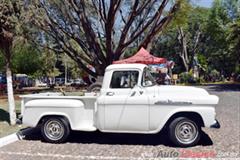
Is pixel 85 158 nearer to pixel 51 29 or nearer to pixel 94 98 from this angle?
pixel 94 98

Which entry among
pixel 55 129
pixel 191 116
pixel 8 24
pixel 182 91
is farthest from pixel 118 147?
pixel 8 24

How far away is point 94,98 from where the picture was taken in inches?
316

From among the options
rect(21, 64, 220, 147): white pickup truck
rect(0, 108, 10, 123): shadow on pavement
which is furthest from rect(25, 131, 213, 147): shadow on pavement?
rect(0, 108, 10, 123): shadow on pavement

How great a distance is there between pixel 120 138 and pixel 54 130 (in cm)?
169

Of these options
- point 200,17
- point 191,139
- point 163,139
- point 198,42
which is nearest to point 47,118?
point 163,139

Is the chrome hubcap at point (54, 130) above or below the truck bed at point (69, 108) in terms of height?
below

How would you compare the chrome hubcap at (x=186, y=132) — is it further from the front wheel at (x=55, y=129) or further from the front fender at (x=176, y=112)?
the front wheel at (x=55, y=129)

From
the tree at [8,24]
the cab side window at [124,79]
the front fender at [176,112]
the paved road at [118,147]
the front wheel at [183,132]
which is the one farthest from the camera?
the tree at [8,24]

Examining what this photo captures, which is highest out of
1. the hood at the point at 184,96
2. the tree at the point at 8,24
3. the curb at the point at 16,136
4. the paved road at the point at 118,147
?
the tree at the point at 8,24

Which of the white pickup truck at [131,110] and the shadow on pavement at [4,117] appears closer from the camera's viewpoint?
the white pickup truck at [131,110]

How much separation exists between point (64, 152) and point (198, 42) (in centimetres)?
5022

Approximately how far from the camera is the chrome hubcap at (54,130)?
26.5ft

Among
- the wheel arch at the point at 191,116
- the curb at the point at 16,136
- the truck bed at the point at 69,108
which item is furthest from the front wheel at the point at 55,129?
the wheel arch at the point at 191,116

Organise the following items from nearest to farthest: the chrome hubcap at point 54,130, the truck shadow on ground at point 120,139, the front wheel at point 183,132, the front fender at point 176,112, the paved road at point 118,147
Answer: the paved road at point 118,147 < the front fender at point 176,112 < the front wheel at point 183,132 < the truck shadow on ground at point 120,139 < the chrome hubcap at point 54,130
